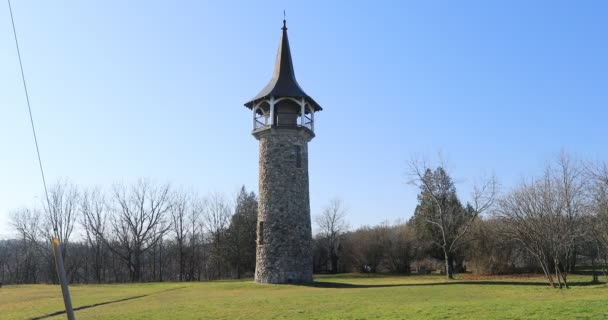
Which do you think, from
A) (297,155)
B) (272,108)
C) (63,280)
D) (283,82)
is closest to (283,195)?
(297,155)

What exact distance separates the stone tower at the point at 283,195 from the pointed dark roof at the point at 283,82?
60mm

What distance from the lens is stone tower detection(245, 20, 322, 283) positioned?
2681 centimetres

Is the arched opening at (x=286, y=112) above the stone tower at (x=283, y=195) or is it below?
above

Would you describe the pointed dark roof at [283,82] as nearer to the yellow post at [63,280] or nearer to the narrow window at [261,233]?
the narrow window at [261,233]

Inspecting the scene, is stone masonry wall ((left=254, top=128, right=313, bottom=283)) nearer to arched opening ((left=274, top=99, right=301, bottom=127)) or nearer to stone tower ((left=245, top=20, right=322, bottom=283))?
stone tower ((left=245, top=20, right=322, bottom=283))

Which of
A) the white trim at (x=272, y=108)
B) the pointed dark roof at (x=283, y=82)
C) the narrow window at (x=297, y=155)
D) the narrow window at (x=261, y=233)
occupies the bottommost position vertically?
the narrow window at (x=261, y=233)

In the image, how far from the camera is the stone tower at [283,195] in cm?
2681

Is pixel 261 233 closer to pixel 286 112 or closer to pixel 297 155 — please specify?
pixel 297 155

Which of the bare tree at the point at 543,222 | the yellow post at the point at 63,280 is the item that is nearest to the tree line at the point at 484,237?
the bare tree at the point at 543,222

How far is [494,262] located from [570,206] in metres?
10.4

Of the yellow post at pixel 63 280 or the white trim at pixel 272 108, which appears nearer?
the yellow post at pixel 63 280

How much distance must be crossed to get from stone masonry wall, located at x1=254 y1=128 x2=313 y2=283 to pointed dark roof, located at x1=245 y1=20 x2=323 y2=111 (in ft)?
7.55

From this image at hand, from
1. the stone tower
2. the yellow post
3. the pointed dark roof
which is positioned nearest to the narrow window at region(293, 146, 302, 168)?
the stone tower

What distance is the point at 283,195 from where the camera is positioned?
27141mm
